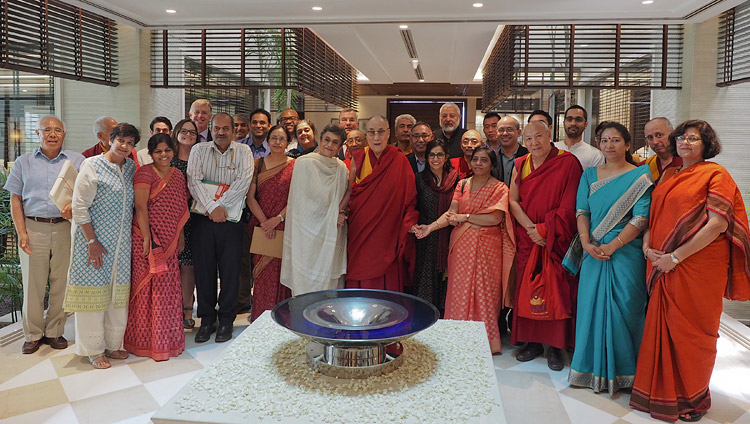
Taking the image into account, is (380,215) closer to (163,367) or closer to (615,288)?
(615,288)

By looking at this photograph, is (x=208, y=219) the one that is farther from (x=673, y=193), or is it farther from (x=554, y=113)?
(x=554, y=113)

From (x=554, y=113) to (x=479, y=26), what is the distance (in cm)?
219

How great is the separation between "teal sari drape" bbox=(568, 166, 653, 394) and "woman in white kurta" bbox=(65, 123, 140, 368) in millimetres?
2891

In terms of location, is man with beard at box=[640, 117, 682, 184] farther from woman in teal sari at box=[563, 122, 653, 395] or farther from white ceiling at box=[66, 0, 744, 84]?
white ceiling at box=[66, 0, 744, 84]

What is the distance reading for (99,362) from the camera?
345 cm

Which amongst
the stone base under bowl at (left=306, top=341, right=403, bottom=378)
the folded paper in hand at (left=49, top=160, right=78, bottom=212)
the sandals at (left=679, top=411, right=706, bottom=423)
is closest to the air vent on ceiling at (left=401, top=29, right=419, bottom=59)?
the folded paper in hand at (left=49, top=160, right=78, bottom=212)

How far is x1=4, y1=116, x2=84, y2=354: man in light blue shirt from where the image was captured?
11.9 ft

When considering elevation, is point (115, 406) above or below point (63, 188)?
below

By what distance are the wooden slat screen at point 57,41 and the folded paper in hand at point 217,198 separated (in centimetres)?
185

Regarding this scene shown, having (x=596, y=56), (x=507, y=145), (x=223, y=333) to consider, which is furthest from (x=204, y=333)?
(x=596, y=56)

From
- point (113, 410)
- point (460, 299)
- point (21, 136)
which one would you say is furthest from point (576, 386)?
point (21, 136)

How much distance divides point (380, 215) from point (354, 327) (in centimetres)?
195

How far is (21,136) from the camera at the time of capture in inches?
194

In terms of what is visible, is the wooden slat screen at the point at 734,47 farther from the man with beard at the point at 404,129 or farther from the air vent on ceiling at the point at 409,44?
the air vent on ceiling at the point at 409,44
